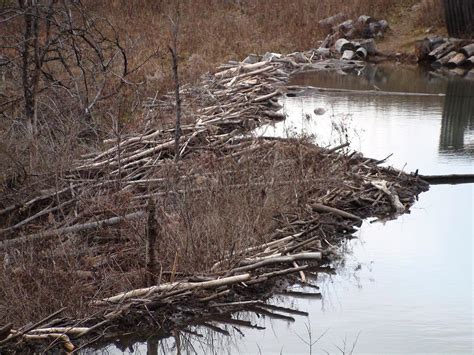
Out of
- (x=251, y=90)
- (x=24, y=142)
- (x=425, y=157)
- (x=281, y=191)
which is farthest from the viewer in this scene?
(x=251, y=90)

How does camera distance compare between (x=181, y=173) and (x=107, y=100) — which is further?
(x=107, y=100)

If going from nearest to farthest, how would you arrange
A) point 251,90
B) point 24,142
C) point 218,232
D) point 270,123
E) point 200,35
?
1. point 218,232
2. point 24,142
3. point 270,123
4. point 251,90
5. point 200,35

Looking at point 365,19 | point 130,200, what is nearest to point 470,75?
point 365,19

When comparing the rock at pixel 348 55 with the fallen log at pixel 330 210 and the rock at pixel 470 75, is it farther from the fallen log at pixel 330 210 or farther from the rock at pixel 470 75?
the fallen log at pixel 330 210

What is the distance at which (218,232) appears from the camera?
Result: 7.75m

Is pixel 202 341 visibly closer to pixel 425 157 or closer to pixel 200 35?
pixel 425 157

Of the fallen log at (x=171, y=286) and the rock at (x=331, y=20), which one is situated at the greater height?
the rock at (x=331, y=20)

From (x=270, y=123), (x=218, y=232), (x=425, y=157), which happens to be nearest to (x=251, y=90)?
(x=270, y=123)

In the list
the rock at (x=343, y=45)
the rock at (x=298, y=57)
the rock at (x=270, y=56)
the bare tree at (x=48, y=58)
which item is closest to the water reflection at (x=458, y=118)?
the rock at (x=298, y=57)

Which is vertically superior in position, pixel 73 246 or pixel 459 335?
pixel 73 246

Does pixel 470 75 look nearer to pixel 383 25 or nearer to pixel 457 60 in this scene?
pixel 457 60

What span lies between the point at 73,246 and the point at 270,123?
6.25 metres

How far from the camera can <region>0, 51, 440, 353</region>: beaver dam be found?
272 inches

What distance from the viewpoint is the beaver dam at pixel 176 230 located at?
22.6ft
